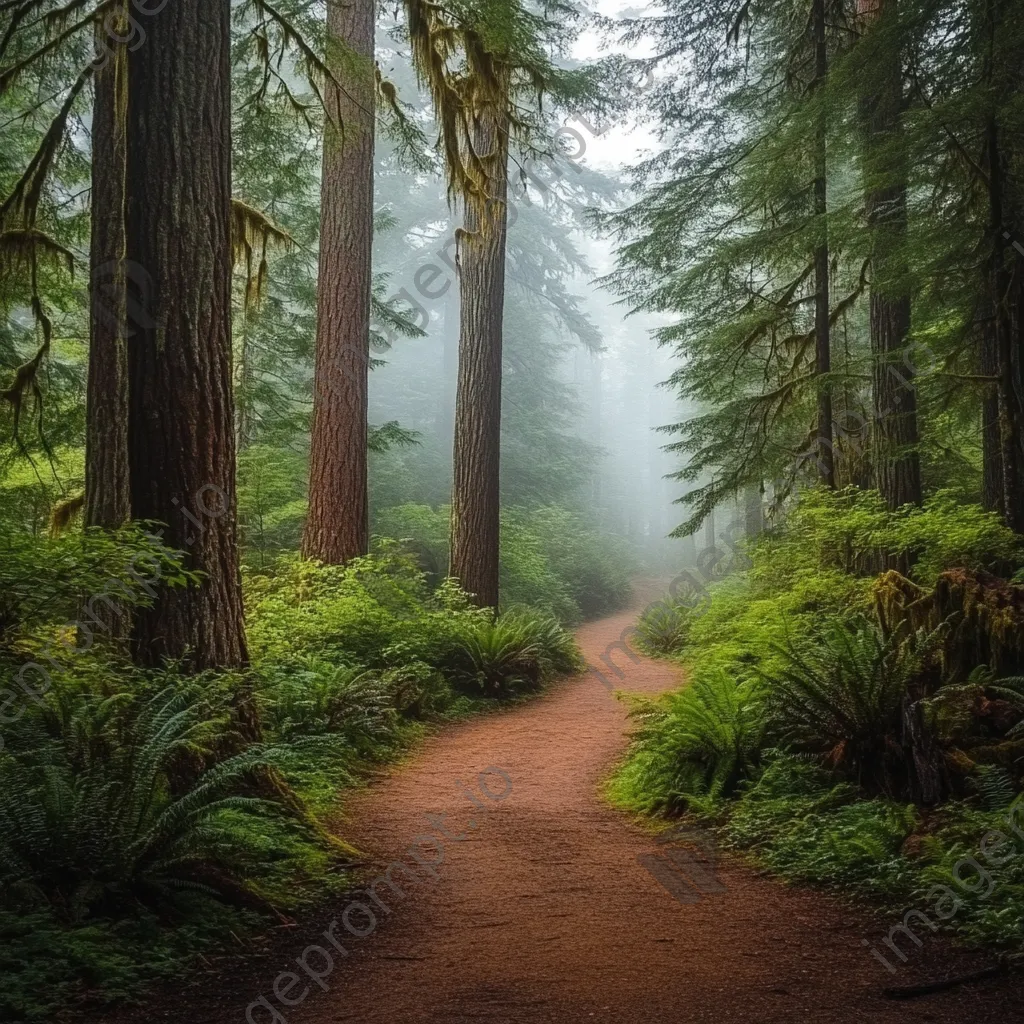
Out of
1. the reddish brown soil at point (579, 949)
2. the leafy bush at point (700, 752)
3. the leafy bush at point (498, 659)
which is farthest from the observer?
the leafy bush at point (498, 659)

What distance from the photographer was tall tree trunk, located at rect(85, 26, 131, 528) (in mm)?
6012

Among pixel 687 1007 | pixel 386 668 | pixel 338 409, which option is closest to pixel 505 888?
pixel 687 1007

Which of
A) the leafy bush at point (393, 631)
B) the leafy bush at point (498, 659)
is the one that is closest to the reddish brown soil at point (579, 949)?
the leafy bush at point (393, 631)

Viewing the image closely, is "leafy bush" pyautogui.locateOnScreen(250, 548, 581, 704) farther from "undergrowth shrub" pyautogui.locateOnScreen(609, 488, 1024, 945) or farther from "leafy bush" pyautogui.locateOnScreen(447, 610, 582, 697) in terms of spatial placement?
"undergrowth shrub" pyautogui.locateOnScreen(609, 488, 1024, 945)

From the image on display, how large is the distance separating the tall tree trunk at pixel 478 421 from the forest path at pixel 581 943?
6744 millimetres

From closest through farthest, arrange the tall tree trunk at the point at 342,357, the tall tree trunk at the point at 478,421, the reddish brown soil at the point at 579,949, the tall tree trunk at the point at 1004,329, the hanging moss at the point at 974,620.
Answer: the reddish brown soil at the point at 579,949, the hanging moss at the point at 974,620, the tall tree trunk at the point at 1004,329, the tall tree trunk at the point at 342,357, the tall tree trunk at the point at 478,421

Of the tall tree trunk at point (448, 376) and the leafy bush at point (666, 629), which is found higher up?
the tall tree trunk at point (448, 376)

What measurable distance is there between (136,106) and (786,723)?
21.5 feet

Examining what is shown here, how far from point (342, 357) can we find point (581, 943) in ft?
31.5

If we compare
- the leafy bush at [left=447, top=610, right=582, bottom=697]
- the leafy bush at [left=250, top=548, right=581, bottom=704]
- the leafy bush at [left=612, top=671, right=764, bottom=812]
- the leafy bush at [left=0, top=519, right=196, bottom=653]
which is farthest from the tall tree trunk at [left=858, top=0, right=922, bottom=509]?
the leafy bush at [left=0, top=519, right=196, bottom=653]

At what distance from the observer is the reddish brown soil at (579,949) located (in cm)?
344

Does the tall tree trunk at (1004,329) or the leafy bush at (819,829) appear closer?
the leafy bush at (819,829)

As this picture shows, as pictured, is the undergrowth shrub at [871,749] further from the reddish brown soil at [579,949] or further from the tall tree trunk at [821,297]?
the tall tree trunk at [821,297]

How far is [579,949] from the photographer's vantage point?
4.18 metres
